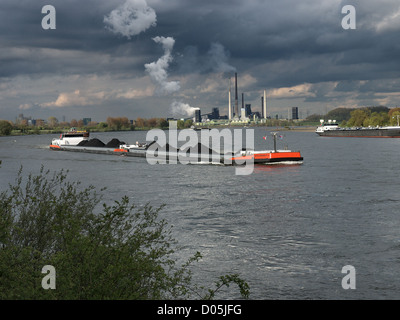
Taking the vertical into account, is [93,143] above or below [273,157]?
above

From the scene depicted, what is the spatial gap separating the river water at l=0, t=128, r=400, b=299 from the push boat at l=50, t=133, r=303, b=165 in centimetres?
1152

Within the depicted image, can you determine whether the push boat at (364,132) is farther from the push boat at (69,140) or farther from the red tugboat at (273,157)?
the push boat at (69,140)

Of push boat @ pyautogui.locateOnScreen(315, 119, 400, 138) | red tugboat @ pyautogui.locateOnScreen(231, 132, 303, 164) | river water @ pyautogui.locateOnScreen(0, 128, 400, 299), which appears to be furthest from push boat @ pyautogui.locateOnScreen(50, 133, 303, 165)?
push boat @ pyautogui.locateOnScreen(315, 119, 400, 138)

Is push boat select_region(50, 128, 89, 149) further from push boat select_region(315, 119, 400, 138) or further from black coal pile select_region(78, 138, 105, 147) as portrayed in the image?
push boat select_region(315, 119, 400, 138)

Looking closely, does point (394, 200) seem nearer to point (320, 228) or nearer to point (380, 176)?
point (320, 228)

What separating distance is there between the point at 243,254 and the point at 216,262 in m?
1.73

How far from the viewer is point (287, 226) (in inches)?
1020

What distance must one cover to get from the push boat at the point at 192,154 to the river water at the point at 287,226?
11.5m

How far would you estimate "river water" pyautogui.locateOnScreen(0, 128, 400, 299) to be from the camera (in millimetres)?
16766

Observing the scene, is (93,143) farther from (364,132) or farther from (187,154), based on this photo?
(364,132)

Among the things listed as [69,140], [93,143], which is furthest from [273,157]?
[69,140]

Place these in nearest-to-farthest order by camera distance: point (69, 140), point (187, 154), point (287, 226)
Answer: point (287, 226) → point (187, 154) → point (69, 140)

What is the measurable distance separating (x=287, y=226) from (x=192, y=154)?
56843 mm
